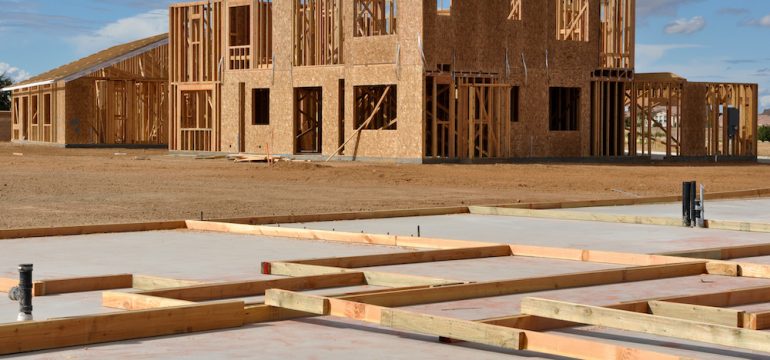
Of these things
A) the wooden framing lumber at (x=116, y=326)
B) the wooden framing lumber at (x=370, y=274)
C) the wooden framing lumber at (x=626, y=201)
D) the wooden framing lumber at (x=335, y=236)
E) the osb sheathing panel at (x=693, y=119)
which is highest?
the osb sheathing panel at (x=693, y=119)

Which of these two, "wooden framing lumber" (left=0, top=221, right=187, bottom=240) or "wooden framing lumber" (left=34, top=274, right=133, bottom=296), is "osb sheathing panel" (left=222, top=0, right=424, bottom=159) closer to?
A: "wooden framing lumber" (left=0, top=221, right=187, bottom=240)

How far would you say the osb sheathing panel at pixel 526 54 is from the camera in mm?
33375

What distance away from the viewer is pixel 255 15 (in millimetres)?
37969

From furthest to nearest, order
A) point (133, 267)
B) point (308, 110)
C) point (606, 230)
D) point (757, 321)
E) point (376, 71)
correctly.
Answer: point (308, 110) < point (376, 71) < point (606, 230) < point (133, 267) < point (757, 321)

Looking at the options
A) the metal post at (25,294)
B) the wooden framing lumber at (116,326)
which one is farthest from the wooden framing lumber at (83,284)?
the wooden framing lumber at (116,326)

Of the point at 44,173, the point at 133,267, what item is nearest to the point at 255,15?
the point at 44,173

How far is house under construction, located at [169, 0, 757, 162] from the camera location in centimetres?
3341

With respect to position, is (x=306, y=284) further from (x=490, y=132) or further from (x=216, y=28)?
(x=216, y=28)

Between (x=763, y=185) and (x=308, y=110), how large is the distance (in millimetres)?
16765

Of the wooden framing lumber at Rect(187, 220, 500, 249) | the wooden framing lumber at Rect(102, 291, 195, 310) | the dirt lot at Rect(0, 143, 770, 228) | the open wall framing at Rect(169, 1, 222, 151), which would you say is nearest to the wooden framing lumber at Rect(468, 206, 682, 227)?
the dirt lot at Rect(0, 143, 770, 228)

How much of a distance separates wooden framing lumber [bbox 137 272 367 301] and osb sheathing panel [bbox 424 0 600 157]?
2369cm

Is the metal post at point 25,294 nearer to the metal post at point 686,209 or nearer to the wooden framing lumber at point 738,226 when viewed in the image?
the metal post at point 686,209

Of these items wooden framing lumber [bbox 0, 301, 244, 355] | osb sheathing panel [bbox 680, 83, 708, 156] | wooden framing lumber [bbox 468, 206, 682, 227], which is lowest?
wooden framing lumber [bbox 0, 301, 244, 355]

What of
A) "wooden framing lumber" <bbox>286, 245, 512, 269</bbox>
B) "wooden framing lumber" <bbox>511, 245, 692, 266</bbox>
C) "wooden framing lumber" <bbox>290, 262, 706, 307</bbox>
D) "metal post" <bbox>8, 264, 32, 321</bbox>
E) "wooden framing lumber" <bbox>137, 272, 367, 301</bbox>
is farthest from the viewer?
"wooden framing lumber" <bbox>511, 245, 692, 266</bbox>
